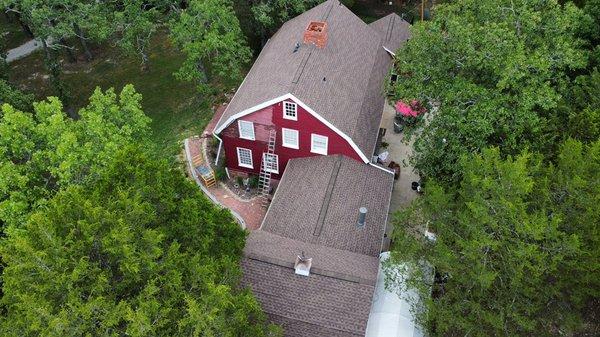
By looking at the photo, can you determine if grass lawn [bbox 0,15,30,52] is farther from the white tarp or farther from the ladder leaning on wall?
the white tarp

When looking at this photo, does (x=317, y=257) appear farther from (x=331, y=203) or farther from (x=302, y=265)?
(x=331, y=203)

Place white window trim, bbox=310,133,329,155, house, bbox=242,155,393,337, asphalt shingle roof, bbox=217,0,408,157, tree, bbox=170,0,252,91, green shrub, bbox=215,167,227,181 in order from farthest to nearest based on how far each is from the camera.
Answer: tree, bbox=170,0,252,91 < green shrub, bbox=215,167,227,181 < white window trim, bbox=310,133,329,155 < asphalt shingle roof, bbox=217,0,408,157 < house, bbox=242,155,393,337

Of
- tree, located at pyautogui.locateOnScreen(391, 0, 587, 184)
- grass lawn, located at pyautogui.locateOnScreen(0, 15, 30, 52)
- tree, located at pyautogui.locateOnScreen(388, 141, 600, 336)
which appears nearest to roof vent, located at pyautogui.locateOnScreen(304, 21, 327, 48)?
tree, located at pyautogui.locateOnScreen(391, 0, 587, 184)

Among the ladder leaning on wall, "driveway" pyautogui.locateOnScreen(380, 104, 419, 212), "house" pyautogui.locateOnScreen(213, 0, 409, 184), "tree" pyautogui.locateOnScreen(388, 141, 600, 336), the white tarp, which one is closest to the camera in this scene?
"tree" pyautogui.locateOnScreen(388, 141, 600, 336)

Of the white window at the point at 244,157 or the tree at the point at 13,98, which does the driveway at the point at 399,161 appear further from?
the tree at the point at 13,98

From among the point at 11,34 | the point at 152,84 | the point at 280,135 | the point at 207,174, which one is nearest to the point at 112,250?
the point at 280,135

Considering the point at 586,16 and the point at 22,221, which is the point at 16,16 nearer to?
the point at 22,221

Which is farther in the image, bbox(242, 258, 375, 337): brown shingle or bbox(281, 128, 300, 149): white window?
bbox(281, 128, 300, 149): white window

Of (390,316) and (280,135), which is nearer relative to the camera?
(390,316)
